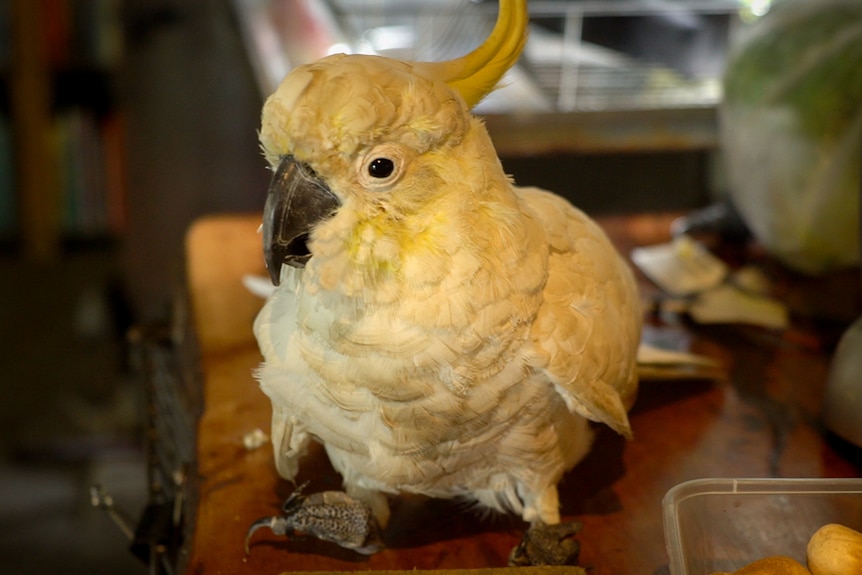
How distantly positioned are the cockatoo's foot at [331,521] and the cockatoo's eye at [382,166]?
412mm

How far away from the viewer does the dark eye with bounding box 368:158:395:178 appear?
79 centimetres

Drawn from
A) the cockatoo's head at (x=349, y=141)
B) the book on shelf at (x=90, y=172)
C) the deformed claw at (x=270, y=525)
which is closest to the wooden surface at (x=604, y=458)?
the deformed claw at (x=270, y=525)

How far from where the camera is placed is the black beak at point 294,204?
2.61ft

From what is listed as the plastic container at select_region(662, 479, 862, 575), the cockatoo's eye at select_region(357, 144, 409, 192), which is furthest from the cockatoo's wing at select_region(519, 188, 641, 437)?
the cockatoo's eye at select_region(357, 144, 409, 192)

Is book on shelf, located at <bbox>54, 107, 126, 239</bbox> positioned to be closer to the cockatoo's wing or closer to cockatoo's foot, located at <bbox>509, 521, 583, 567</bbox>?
the cockatoo's wing

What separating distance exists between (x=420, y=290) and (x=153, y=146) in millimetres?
1897

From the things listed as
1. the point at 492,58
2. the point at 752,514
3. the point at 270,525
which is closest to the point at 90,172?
the point at 270,525

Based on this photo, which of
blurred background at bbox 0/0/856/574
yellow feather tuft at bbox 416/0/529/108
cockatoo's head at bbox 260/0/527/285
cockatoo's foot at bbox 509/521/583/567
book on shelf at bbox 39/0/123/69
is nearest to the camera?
cockatoo's head at bbox 260/0/527/285

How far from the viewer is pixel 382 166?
792mm

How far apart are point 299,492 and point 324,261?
363mm

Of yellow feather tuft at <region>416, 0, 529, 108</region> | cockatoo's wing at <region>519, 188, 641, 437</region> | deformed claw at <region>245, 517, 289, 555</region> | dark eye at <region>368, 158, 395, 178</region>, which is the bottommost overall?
deformed claw at <region>245, 517, 289, 555</region>

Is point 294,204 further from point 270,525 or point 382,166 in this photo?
point 270,525

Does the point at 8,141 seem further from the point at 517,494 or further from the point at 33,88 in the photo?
the point at 517,494

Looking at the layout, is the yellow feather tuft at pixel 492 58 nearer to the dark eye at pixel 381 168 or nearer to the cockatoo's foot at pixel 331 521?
the dark eye at pixel 381 168
